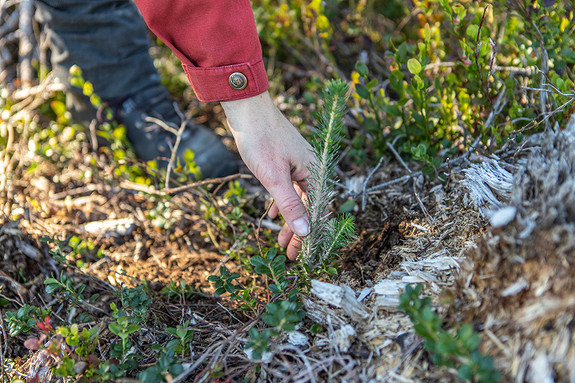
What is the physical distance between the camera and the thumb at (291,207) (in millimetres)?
1676

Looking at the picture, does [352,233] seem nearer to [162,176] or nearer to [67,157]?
[162,176]

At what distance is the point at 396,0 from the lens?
325 centimetres

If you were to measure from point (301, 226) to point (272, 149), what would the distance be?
1.23ft

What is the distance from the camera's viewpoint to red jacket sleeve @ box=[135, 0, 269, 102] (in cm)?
173

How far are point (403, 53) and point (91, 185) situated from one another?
209 cm

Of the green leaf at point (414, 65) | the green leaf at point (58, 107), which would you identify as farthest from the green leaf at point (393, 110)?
the green leaf at point (58, 107)

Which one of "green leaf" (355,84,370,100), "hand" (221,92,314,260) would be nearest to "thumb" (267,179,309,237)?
"hand" (221,92,314,260)

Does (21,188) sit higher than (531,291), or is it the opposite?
(531,291)

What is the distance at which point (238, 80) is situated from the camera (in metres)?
1.80

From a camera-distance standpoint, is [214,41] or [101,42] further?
[101,42]

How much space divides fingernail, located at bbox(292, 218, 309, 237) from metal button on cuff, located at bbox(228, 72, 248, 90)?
25.3 inches

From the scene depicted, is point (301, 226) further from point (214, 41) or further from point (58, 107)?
point (58, 107)

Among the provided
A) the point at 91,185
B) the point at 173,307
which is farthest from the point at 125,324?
the point at 91,185

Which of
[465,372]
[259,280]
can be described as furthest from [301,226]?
[465,372]
